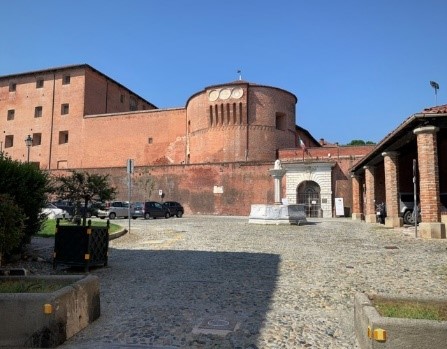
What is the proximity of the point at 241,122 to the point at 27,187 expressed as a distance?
119 feet

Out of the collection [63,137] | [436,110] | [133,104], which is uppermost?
[133,104]

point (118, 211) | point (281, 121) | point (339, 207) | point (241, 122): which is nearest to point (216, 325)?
point (118, 211)

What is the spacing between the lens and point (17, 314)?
160 inches

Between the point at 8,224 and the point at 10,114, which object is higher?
the point at 10,114

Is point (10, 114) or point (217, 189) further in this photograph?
point (10, 114)

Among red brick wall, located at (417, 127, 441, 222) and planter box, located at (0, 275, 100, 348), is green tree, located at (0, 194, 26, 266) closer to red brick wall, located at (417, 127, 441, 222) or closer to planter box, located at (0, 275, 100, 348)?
planter box, located at (0, 275, 100, 348)

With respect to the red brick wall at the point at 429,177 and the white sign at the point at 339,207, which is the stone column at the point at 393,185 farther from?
the white sign at the point at 339,207

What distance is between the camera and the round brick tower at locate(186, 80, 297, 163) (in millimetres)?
44219

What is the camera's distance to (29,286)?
4.70m

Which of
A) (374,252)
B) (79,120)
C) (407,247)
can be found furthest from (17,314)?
(79,120)

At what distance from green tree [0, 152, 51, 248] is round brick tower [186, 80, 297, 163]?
115ft

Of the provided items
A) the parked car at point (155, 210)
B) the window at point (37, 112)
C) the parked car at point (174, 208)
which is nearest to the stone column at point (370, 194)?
the parked car at point (155, 210)

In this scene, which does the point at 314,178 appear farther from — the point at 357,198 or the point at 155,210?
the point at 155,210

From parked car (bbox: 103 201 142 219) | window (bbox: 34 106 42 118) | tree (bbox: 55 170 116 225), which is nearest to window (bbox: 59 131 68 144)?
window (bbox: 34 106 42 118)
